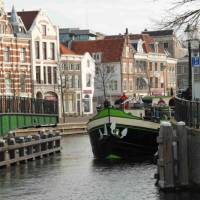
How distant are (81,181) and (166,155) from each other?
646 cm

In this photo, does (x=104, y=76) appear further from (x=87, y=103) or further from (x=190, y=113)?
(x=190, y=113)

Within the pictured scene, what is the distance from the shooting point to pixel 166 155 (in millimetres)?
22922

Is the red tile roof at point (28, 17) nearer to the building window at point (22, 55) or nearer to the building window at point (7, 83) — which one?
the building window at point (22, 55)

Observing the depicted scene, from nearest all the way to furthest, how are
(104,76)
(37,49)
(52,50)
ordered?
1. (37,49)
2. (52,50)
3. (104,76)

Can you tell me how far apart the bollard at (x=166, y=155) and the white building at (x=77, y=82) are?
67586mm

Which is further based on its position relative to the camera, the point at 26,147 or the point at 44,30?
the point at 44,30

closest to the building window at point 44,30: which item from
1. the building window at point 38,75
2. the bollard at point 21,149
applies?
the building window at point 38,75

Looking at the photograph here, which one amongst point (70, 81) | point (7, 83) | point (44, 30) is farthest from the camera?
point (70, 81)

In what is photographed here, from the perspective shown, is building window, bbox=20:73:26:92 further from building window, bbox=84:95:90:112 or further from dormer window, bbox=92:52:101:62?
dormer window, bbox=92:52:101:62

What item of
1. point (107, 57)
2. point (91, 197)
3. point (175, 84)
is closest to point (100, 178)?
point (91, 197)

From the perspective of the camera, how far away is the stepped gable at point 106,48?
106375 mm

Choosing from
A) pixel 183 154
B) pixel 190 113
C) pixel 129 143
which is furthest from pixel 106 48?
pixel 183 154

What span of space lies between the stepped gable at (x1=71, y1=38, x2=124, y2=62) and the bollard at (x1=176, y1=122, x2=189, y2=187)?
8344 cm

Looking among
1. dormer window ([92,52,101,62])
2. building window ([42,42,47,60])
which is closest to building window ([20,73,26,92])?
building window ([42,42,47,60])
